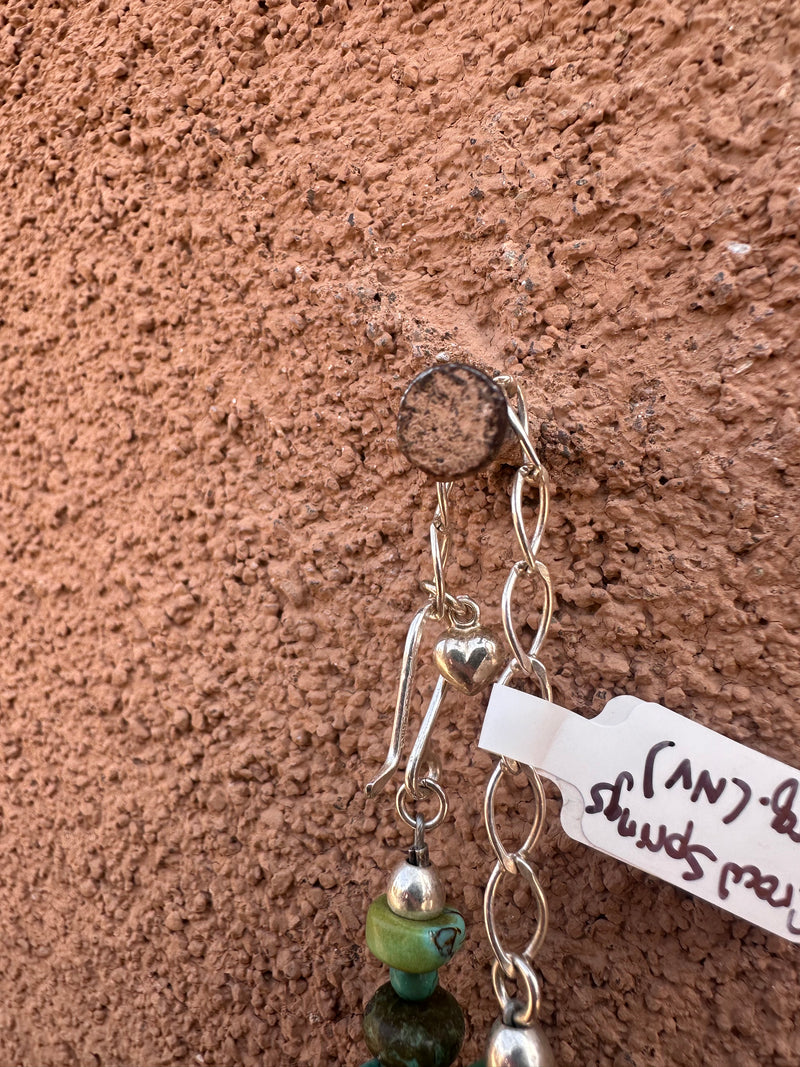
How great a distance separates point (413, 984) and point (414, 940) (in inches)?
1.5

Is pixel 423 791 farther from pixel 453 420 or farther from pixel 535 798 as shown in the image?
pixel 453 420

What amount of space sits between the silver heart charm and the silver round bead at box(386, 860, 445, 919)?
0.32 feet

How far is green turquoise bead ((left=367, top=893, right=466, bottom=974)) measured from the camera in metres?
0.34

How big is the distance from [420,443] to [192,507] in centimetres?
23

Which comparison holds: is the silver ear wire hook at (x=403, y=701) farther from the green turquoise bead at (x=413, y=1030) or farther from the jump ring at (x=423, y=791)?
the green turquoise bead at (x=413, y=1030)

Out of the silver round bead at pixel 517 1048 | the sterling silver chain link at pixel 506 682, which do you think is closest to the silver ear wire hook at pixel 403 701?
the sterling silver chain link at pixel 506 682

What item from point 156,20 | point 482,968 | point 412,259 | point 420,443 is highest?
point 156,20

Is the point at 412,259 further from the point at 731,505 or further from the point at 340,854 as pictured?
the point at 340,854

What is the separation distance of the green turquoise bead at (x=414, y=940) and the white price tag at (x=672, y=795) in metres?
0.09

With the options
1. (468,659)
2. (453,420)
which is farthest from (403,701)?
(453,420)

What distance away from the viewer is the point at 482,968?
16.2 inches

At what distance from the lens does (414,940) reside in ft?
1.11

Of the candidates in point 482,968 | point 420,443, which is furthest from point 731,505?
point 482,968

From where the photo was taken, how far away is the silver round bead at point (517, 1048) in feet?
0.95
